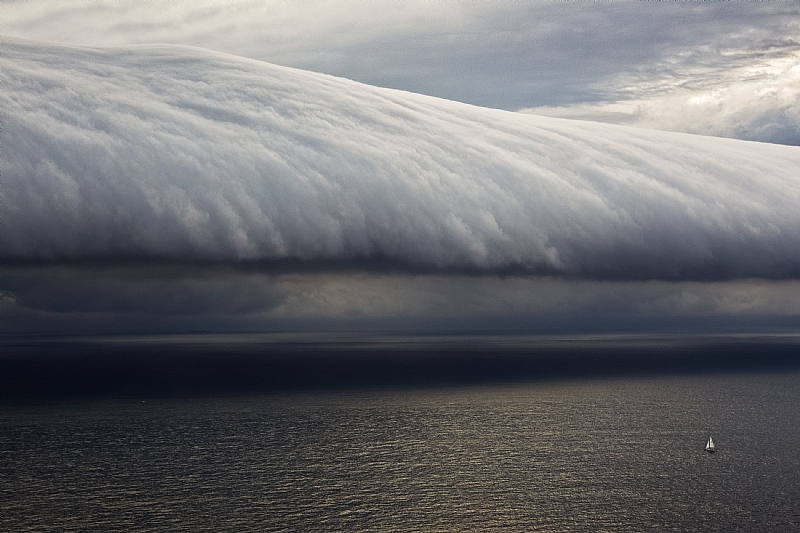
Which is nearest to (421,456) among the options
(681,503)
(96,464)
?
(681,503)

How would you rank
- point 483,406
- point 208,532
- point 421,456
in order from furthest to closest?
point 483,406 → point 421,456 → point 208,532

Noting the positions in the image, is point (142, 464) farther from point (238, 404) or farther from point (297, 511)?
point (238, 404)

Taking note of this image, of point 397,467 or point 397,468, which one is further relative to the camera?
point 397,467
